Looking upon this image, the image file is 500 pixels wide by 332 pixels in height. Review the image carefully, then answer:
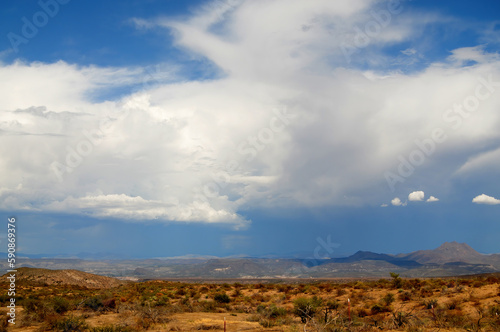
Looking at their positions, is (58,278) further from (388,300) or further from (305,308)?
(388,300)

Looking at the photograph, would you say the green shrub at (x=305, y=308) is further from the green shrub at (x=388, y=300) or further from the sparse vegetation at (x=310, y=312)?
the green shrub at (x=388, y=300)

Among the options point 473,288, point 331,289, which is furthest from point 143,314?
point 473,288

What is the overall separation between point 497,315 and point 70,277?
79254 mm

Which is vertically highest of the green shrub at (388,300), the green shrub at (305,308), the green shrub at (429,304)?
the green shrub at (305,308)

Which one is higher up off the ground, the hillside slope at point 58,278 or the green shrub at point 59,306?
the green shrub at point 59,306

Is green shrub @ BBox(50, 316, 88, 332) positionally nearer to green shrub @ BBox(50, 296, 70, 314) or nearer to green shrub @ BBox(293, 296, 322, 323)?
green shrub @ BBox(50, 296, 70, 314)

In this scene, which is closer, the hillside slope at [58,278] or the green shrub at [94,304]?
the green shrub at [94,304]

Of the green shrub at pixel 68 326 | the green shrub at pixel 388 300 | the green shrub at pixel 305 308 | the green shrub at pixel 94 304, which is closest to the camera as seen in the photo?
the green shrub at pixel 68 326

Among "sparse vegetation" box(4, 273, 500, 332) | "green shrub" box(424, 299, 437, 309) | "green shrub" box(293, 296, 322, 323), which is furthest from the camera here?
"green shrub" box(424, 299, 437, 309)

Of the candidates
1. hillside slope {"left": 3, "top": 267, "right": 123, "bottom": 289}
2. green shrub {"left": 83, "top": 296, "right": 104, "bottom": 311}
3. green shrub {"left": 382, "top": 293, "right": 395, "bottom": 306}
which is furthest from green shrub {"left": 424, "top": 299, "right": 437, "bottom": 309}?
hillside slope {"left": 3, "top": 267, "right": 123, "bottom": 289}

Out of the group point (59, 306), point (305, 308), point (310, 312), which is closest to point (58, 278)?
point (59, 306)

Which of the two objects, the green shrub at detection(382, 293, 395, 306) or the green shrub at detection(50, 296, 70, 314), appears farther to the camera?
→ the green shrub at detection(382, 293, 395, 306)

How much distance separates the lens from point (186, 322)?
22.5m

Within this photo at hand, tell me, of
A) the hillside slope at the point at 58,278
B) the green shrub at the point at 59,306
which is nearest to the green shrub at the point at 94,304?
the green shrub at the point at 59,306
